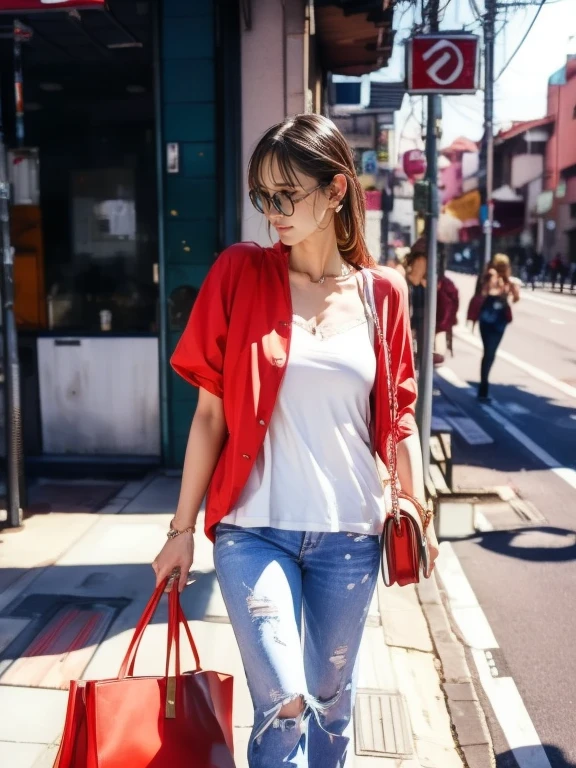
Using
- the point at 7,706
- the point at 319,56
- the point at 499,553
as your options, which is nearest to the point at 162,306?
the point at 499,553

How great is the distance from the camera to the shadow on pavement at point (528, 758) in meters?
3.31

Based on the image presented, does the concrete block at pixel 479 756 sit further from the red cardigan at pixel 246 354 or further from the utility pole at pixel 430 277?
the utility pole at pixel 430 277

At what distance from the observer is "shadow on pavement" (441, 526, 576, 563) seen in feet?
18.9

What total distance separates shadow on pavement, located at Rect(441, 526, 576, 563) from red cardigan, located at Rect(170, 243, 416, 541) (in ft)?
12.6

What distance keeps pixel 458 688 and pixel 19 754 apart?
189 cm

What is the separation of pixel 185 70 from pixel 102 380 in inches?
103

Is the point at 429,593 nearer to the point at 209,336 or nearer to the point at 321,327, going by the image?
the point at 321,327

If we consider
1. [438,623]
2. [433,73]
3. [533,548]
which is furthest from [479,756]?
[433,73]

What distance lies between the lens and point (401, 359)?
7.64ft

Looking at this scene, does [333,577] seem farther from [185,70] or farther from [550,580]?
[185,70]

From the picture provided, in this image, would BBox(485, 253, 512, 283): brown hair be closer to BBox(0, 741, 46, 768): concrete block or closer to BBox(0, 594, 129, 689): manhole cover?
BBox(0, 594, 129, 689): manhole cover

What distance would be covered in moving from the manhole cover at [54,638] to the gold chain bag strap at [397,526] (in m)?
2.01

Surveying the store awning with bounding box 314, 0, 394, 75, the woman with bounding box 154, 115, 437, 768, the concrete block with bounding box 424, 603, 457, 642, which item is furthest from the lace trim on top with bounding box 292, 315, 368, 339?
the store awning with bounding box 314, 0, 394, 75

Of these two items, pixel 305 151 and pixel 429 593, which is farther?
pixel 429 593
